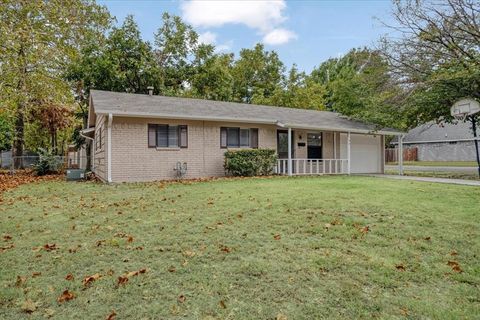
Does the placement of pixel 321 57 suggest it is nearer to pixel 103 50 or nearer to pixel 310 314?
pixel 103 50

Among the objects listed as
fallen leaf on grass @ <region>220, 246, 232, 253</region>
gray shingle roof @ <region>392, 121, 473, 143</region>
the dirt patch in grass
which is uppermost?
gray shingle roof @ <region>392, 121, 473, 143</region>

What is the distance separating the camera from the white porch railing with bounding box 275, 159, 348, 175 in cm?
1648

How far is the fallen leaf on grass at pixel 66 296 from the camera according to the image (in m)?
3.25

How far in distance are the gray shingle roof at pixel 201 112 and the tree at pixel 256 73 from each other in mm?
18417

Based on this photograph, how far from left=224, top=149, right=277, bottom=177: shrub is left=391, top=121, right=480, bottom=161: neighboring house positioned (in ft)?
71.9

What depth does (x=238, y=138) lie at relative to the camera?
1563 centimetres

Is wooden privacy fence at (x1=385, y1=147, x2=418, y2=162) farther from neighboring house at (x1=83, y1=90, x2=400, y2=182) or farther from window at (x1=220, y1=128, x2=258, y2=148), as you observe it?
window at (x1=220, y1=128, x2=258, y2=148)

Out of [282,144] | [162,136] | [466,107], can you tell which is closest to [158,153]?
[162,136]

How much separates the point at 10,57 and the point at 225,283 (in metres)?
14.9

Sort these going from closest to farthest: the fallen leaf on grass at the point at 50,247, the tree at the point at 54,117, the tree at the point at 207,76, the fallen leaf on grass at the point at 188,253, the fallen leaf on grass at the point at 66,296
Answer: the fallen leaf on grass at the point at 66,296 < the fallen leaf on grass at the point at 188,253 < the fallen leaf on grass at the point at 50,247 < the tree at the point at 54,117 < the tree at the point at 207,76

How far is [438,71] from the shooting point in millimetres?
15352

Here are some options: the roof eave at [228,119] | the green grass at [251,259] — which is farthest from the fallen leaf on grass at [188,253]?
the roof eave at [228,119]

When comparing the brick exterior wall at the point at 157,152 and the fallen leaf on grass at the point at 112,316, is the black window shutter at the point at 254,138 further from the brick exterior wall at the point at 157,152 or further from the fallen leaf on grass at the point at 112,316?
the fallen leaf on grass at the point at 112,316

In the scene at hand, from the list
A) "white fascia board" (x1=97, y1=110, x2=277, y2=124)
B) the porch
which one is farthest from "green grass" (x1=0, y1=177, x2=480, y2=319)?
the porch
